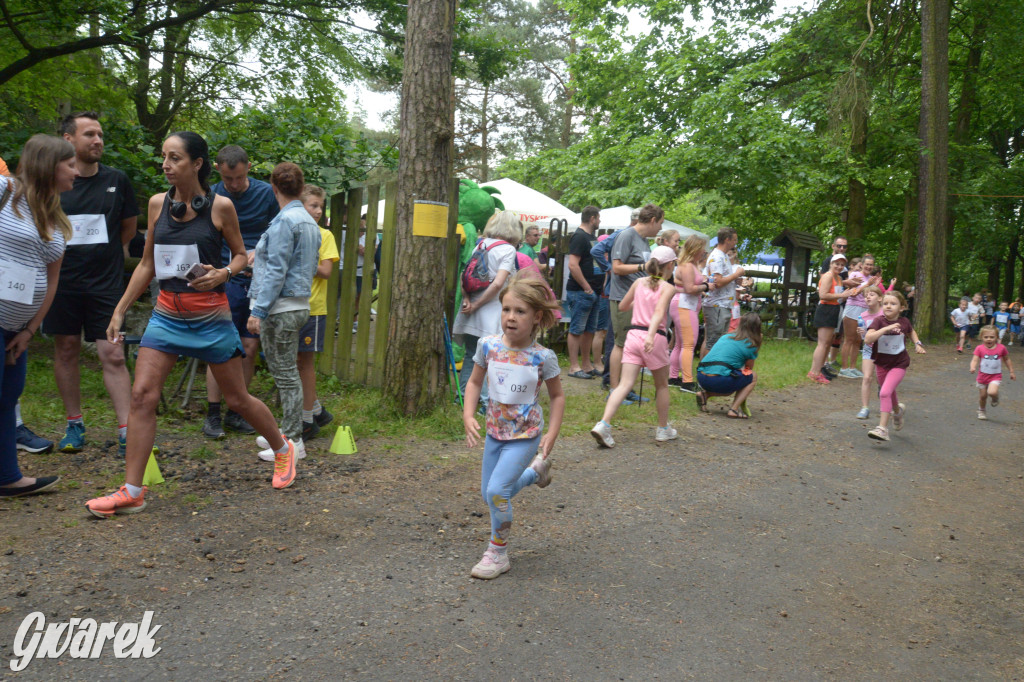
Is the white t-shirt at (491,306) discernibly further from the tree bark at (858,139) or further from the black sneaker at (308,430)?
the tree bark at (858,139)

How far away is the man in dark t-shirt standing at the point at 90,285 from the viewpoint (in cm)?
552

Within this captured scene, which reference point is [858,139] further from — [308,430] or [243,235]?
[308,430]

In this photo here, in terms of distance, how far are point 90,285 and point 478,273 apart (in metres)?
3.09

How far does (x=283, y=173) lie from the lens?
5.56 meters

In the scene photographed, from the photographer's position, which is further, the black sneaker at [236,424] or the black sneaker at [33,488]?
the black sneaker at [236,424]

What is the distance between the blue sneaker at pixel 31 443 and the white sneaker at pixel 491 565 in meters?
3.41

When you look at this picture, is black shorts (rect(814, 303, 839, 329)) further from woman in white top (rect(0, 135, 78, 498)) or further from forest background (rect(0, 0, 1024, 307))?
woman in white top (rect(0, 135, 78, 498))

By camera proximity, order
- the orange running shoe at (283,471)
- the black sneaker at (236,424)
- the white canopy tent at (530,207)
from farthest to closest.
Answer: the white canopy tent at (530,207), the black sneaker at (236,424), the orange running shoe at (283,471)

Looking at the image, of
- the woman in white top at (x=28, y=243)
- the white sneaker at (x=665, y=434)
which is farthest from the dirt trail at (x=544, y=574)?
the woman in white top at (x=28, y=243)

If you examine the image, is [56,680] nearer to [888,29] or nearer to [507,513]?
[507,513]

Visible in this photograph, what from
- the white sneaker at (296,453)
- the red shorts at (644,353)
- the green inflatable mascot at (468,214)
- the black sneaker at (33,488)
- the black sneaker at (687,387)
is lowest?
the black sneaker at (33,488)

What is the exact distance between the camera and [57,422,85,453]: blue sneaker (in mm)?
5664

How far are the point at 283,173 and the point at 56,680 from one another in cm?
353

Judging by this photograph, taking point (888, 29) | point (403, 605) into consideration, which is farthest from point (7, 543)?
point (888, 29)
